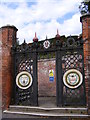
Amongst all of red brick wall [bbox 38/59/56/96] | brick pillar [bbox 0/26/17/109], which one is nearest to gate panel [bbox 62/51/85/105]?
brick pillar [bbox 0/26/17/109]

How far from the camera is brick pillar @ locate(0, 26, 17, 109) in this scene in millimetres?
5367

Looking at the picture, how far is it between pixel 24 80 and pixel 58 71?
1387 mm

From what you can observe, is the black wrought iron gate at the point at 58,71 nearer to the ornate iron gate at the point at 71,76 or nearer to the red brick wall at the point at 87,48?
the ornate iron gate at the point at 71,76

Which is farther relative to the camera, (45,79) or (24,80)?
(45,79)

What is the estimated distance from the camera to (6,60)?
5.56 metres

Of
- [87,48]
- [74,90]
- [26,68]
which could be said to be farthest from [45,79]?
[87,48]

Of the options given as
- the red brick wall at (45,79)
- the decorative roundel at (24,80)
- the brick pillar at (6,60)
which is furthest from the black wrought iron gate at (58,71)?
the red brick wall at (45,79)

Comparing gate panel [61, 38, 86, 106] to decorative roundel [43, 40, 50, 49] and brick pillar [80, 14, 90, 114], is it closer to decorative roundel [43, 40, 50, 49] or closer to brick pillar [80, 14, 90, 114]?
brick pillar [80, 14, 90, 114]

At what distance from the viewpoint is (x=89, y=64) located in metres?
4.67

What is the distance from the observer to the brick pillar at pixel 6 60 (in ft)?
17.6

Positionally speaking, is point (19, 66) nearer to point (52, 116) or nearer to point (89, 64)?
point (52, 116)

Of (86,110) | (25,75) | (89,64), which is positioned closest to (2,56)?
(25,75)

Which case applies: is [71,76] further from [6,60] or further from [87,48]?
[6,60]

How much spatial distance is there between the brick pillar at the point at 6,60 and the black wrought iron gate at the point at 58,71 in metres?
0.22
